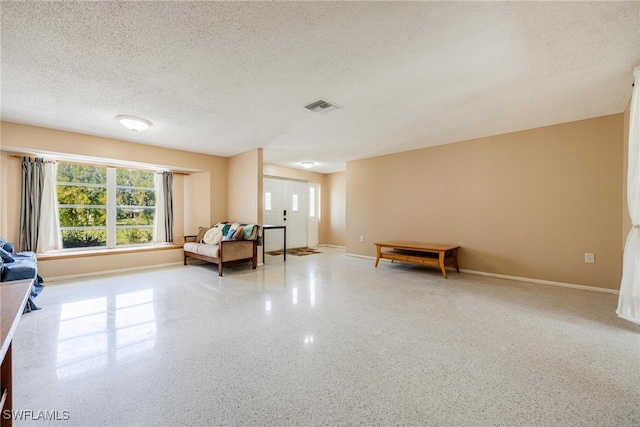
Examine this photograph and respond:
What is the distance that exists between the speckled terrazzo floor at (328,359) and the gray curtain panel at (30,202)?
4.18 feet

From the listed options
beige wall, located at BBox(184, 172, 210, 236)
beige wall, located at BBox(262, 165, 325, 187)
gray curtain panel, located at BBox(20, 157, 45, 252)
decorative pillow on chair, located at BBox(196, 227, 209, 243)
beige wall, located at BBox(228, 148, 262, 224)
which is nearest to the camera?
gray curtain panel, located at BBox(20, 157, 45, 252)

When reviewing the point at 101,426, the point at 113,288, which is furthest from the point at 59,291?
the point at 101,426

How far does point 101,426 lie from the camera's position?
1.24 metres

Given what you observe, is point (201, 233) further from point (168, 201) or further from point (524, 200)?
point (524, 200)

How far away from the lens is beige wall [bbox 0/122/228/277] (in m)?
3.70

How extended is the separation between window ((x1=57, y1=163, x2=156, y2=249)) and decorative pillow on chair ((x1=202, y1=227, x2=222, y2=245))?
1334 mm

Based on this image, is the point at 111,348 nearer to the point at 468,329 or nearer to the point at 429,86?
the point at 468,329

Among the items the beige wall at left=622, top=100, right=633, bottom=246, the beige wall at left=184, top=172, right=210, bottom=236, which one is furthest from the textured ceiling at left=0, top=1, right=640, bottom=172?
the beige wall at left=184, top=172, right=210, bottom=236

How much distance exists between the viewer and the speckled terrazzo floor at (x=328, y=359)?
1.34 metres

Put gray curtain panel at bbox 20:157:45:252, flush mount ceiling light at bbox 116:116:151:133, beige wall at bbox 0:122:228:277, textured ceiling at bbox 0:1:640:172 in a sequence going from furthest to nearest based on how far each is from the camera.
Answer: gray curtain panel at bbox 20:157:45:252, beige wall at bbox 0:122:228:277, flush mount ceiling light at bbox 116:116:151:133, textured ceiling at bbox 0:1:640:172

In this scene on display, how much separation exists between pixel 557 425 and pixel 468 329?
1047 millimetres

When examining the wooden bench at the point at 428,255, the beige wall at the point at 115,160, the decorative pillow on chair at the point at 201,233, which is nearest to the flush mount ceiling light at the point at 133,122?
the beige wall at the point at 115,160

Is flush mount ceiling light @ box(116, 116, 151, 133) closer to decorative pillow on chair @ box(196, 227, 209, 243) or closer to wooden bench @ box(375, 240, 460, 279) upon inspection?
decorative pillow on chair @ box(196, 227, 209, 243)

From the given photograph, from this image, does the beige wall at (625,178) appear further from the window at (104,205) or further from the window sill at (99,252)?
the window at (104,205)
